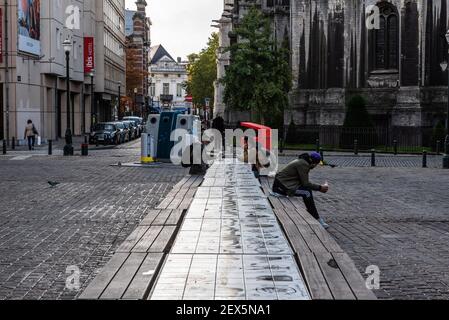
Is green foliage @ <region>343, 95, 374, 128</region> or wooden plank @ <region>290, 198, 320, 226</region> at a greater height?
green foliage @ <region>343, 95, 374, 128</region>

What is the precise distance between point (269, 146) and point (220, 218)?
13.6 m

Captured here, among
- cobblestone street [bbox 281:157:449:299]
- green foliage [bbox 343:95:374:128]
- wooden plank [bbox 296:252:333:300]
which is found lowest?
cobblestone street [bbox 281:157:449:299]

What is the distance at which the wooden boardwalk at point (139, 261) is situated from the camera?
6.75 metres

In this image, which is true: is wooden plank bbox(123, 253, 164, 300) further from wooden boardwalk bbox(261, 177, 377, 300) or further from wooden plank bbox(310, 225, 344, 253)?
wooden plank bbox(310, 225, 344, 253)

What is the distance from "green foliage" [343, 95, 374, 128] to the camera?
1705 inches

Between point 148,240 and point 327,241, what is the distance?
81.0 inches

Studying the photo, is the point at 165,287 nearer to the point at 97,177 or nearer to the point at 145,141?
the point at 97,177

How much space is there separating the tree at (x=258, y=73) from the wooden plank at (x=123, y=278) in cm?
4320

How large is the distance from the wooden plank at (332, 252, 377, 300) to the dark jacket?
16.7ft

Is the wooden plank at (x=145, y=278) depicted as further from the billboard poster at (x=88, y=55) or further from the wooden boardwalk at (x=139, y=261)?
the billboard poster at (x=88, y=55)

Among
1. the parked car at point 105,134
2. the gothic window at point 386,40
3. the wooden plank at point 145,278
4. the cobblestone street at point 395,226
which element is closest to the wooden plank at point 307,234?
the cobblestone street at point 395,226

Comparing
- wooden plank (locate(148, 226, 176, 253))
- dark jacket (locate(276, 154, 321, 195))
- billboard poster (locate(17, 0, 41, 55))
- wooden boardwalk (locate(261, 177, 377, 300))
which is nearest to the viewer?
wooden boardwalk (locate(261, 177, 377, 300))

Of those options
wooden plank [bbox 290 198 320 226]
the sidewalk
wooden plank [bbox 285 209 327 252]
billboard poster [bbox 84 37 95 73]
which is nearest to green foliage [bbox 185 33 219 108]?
billboard poster [bbox 84 37 95 73]

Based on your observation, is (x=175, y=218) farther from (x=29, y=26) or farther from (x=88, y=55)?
(x=88, y=55)
